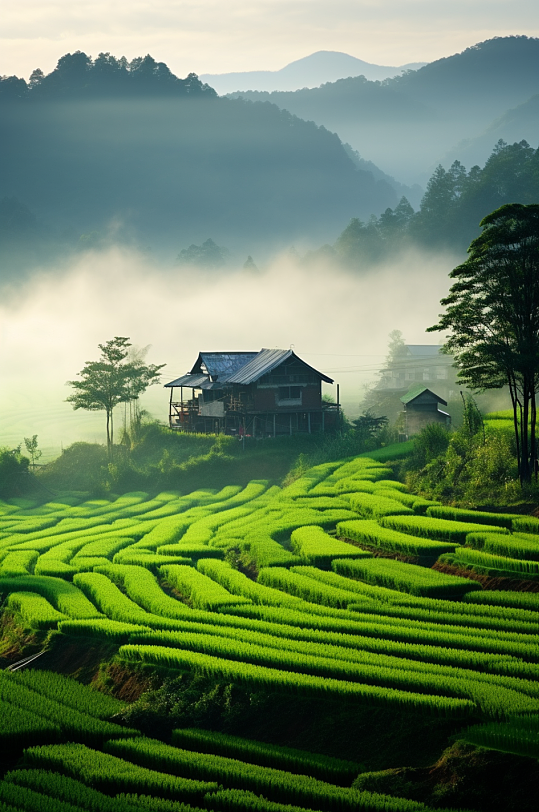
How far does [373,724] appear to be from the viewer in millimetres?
16594

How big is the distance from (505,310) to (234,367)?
2860cm

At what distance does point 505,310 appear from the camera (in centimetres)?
3284

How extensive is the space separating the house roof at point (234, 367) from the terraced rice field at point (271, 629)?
653 inches

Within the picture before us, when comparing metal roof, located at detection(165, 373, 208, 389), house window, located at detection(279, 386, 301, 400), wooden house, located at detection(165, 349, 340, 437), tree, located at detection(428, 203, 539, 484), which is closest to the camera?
tree, located at detection(428, 203, 539, 484)

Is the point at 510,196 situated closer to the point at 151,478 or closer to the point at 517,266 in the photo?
the point at 151,478

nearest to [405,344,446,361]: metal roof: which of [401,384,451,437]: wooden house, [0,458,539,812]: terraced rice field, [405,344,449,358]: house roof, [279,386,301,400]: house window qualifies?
[405,344,449,358]: house roof

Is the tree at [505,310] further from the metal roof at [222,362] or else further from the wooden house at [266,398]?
the metal roof at [222,362]

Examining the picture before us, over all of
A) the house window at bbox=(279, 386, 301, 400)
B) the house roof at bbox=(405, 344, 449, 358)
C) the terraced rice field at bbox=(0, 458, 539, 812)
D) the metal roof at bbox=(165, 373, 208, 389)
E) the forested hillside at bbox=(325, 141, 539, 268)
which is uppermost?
the forested hillside at bbox=(325, 141, 539, 268)

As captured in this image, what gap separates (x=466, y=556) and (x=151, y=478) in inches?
1131

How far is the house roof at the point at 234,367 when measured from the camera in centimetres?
5441

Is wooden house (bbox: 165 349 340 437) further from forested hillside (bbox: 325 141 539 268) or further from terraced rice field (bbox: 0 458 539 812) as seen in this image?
forested hillside (bbox: 325 141 539 268)

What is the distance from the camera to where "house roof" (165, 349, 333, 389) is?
5441 cm

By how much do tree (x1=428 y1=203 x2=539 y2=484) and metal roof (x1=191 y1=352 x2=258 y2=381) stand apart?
26175 millimetres

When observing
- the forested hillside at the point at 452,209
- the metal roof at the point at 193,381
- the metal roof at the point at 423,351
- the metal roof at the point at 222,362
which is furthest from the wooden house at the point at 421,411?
the forested hillside at the point at 452,209
